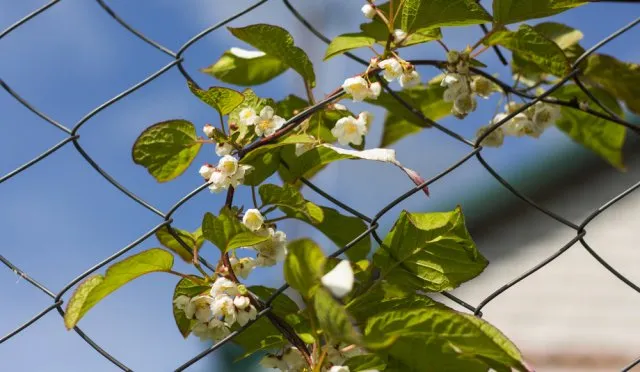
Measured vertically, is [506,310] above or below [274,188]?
above

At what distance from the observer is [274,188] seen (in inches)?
32.0

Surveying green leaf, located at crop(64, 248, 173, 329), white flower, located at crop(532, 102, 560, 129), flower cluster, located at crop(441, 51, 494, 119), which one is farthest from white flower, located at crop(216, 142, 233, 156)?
white flower, located at crop(532, 102, 560, 129)

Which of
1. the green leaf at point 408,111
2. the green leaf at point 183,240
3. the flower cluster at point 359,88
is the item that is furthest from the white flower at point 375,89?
the green leaf at point 183,240

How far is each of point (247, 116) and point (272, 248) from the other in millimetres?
131

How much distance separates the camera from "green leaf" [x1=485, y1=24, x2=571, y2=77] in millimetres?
836

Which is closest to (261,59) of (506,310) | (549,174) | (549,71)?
(549,71)

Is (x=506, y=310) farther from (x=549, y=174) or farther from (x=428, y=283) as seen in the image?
(x=428, y=283)

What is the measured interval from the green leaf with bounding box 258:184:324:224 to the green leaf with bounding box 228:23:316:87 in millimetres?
143

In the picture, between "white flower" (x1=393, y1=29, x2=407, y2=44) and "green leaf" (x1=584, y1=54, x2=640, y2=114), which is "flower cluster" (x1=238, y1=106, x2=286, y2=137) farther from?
"green leaf" (x1=584, y1=54, x2=640, y2=114)

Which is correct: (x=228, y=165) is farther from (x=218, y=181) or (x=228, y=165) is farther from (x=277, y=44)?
(x=277, y=44)

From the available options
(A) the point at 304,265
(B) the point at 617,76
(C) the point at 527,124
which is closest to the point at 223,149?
(A) the point at 304,265

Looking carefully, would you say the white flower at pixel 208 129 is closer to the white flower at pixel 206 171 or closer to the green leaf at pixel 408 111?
the white flower at pixel 206 171

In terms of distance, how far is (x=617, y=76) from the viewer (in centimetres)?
94

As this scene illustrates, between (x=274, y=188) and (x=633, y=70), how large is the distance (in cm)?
42
